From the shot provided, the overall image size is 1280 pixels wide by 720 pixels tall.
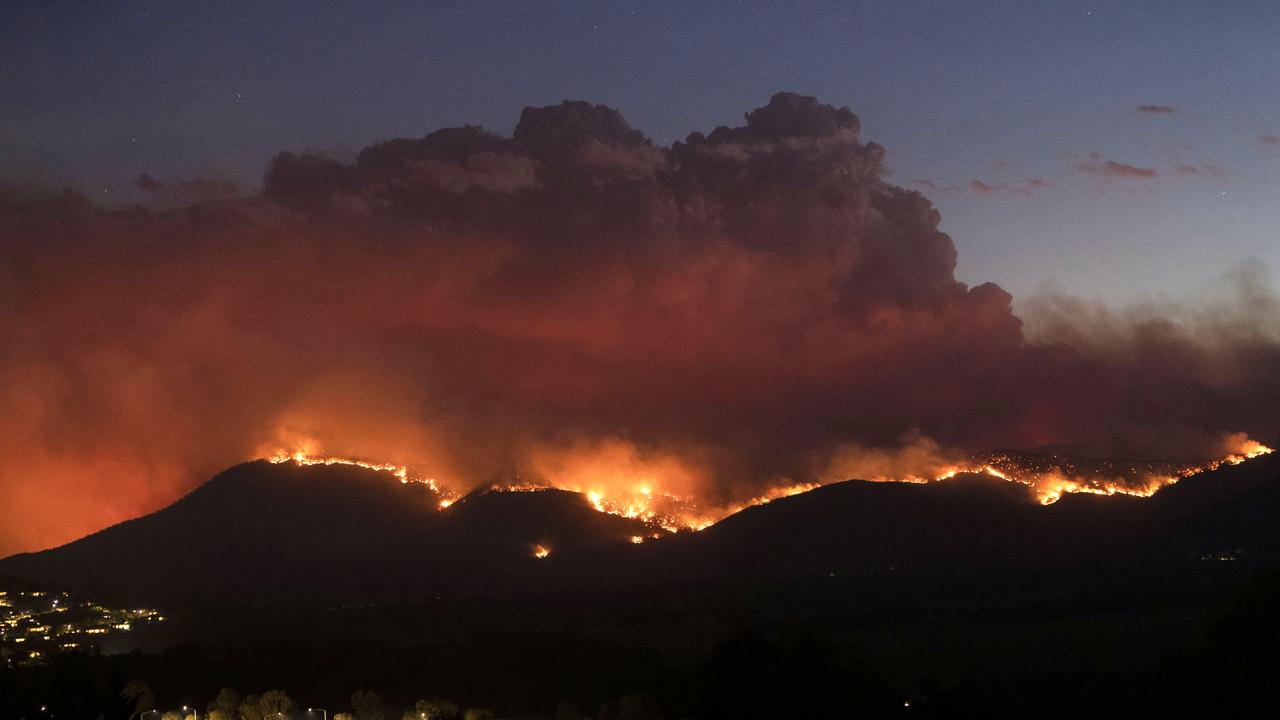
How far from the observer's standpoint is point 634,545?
5458 inches

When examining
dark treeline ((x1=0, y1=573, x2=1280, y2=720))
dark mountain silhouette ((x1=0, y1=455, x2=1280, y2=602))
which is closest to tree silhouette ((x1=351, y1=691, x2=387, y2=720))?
dark treeline ((x1=0, y1=573, x2=1280, y2=720))

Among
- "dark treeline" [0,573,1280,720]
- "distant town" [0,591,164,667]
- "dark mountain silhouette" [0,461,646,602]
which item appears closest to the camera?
"dark treeline" [0,573,1280,720]

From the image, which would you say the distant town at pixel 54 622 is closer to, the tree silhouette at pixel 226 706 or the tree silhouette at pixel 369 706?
the tree silhouette at pixel 226 706

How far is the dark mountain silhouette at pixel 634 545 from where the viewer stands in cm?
11394

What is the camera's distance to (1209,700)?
61.6 m

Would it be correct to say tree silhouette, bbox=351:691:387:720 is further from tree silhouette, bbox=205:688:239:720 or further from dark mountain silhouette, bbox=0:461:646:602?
dark mountain silhouette, bbox=0:461:646:602

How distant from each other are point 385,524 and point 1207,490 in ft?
271

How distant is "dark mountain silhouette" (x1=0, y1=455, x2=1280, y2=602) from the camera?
4486 inches

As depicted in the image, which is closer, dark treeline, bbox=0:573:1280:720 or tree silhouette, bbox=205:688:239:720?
dark treeline, bbox=0:573:1280:720

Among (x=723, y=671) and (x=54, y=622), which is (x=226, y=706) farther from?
(x=54, y=622)

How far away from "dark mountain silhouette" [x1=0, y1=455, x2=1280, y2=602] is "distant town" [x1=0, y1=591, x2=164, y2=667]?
1149 centimetres

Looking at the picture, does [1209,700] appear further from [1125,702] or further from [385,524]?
[385,524]

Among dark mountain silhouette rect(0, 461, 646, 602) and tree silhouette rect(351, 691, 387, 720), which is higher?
dark mountain silhouette rect(0, 461, 646, 602)

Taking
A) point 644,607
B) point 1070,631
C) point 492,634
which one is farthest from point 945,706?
point 644,607
